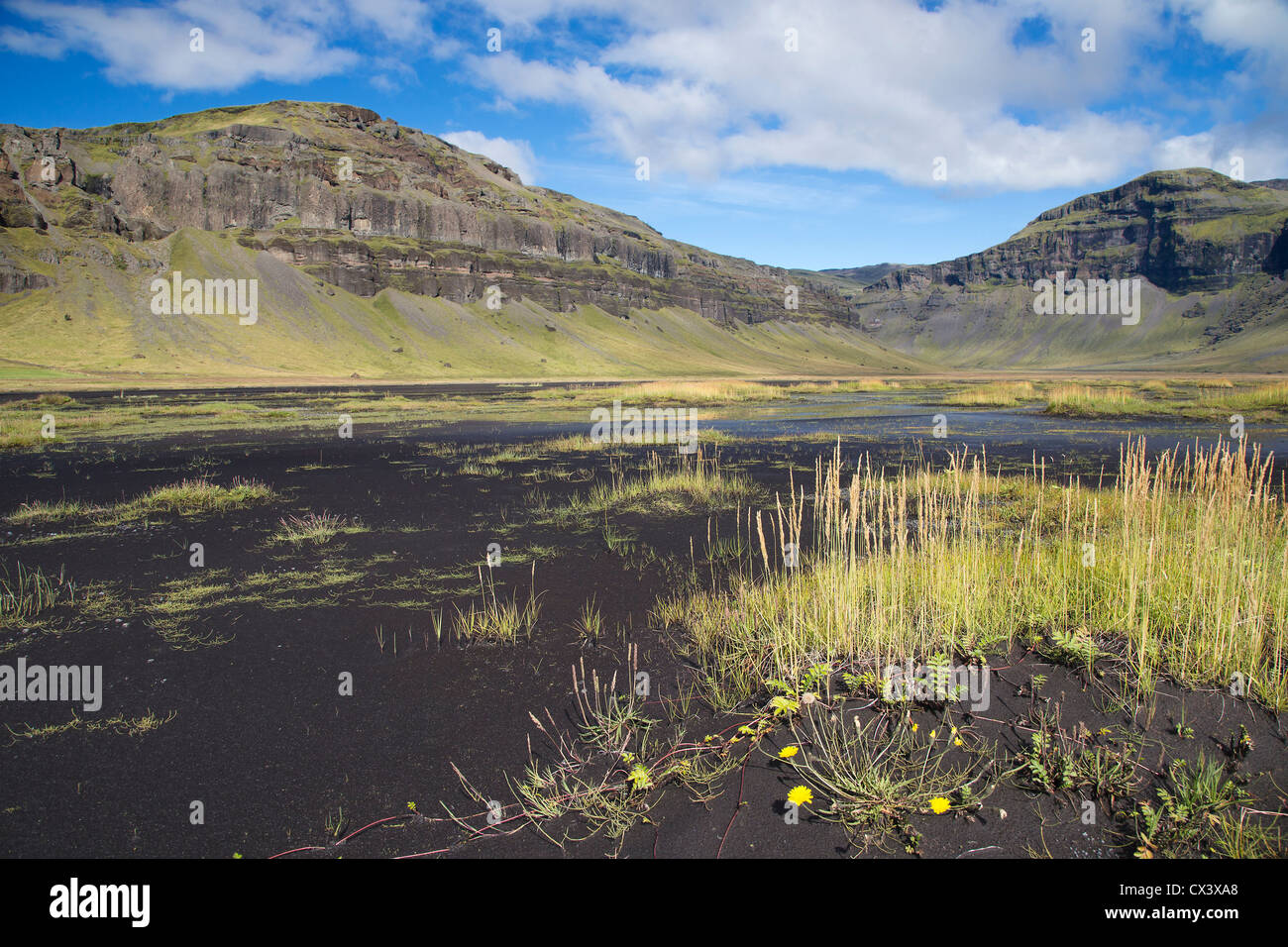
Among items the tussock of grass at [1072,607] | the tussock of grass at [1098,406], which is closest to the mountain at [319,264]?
the tussock of grass at [1098,406]

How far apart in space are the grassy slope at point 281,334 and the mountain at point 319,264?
357 mm

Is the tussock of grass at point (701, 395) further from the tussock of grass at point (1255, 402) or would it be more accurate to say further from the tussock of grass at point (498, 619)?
the tussock of grass at point (498, 619)

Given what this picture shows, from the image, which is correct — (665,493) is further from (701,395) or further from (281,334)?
(281,334)

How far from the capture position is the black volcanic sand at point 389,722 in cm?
350

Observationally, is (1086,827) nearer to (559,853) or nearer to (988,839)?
(988,839)

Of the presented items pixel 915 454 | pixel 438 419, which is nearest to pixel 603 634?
pixel 915 454

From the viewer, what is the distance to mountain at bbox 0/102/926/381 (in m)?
81.0

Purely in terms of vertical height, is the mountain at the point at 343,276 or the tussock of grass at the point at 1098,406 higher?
the mountain at the point at 343,276

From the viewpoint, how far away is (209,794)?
3984mm

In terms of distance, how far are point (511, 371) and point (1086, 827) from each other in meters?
108

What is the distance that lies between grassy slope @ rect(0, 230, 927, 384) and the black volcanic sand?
6886 centimetres
